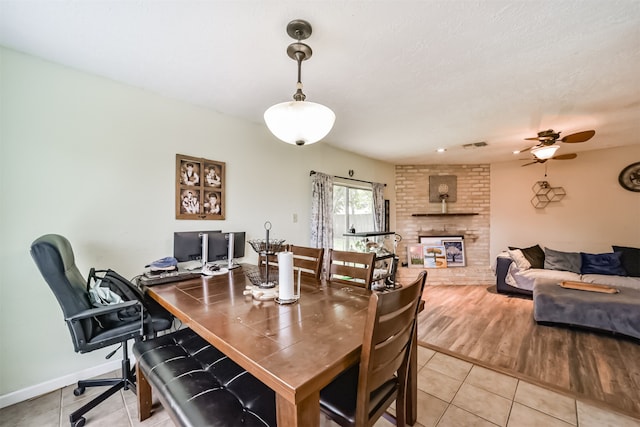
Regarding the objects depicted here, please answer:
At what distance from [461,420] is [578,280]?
3435 millimetres

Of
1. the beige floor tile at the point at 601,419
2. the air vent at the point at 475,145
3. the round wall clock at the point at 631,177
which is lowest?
the beige floor tile at the point at 601,419

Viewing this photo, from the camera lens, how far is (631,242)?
13.4 ft

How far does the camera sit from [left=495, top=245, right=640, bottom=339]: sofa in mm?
2688

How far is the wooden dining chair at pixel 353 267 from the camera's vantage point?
70.8 inches

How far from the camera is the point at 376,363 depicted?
993 millimetres

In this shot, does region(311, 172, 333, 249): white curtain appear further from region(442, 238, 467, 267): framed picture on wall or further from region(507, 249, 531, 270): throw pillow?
region(507, 249, 531, 270): throw pillow

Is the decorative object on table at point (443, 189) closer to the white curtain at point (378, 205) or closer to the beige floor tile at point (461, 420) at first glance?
the white curtain at point (378, 205)

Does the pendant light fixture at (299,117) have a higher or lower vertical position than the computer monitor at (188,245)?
higher

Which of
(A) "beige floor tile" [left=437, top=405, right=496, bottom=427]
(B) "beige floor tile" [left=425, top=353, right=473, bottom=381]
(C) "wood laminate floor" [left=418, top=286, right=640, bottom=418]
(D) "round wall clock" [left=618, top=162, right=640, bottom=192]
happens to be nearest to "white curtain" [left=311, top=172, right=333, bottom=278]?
(C) "wood laminate floor" [left=418, top=286, right=640, bottom=418]

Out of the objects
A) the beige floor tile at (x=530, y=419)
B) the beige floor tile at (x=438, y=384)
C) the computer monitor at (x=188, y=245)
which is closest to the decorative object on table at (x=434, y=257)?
the beige floor tile at (x=438, y=384)

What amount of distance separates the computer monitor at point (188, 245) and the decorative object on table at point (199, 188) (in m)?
0.20

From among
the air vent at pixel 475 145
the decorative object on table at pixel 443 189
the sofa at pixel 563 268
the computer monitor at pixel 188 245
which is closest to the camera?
the computer monitor at pixel 188 245

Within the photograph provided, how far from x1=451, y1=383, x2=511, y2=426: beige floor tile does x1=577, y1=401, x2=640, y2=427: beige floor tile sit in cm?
37

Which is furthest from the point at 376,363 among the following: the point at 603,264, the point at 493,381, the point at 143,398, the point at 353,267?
the point at 603,264
